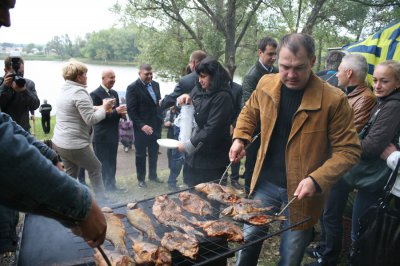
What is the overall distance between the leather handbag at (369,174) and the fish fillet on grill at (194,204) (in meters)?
1.58

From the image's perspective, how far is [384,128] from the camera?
2982 mm

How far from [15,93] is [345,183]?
446cm

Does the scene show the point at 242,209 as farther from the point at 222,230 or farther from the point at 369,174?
the point at 369,174

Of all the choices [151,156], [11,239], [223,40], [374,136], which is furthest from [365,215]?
[223,40]

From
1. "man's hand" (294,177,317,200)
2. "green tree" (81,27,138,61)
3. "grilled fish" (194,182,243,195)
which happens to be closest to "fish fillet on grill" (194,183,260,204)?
"grilled fish" (194,182,243,195)

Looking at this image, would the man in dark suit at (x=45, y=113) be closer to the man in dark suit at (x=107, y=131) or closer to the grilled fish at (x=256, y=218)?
the man in dark suit at (x=107, y=131)

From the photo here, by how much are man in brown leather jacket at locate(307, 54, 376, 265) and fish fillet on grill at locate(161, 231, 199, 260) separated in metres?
1.91

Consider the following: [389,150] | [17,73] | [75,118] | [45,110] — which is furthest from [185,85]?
Answer: [45,110]

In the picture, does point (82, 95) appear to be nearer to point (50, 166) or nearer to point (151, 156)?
point (151, 156)

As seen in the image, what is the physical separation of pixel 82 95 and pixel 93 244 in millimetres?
3240

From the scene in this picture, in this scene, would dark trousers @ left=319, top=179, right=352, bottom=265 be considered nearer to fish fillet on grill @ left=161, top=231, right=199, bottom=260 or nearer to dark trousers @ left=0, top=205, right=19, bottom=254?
fish fillet on grill @ left=161, top=231, right=199, bottom=260

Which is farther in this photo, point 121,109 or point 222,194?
point 121,109

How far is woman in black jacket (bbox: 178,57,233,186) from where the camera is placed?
12.0ft

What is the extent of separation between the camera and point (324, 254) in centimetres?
352
